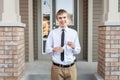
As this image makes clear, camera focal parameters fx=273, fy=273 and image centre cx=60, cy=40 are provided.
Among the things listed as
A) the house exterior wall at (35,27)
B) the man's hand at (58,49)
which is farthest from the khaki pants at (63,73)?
the house exterior wall at (35,27)

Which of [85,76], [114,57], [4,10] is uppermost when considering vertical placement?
[4,10]

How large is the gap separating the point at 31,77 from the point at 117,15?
229 cm

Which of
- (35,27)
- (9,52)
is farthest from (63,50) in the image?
(35,27)

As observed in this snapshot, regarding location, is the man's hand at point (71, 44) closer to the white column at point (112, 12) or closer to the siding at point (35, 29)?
the white column at point (112, 12)

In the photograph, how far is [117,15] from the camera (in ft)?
17.8

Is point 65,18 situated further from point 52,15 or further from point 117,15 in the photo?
point 52,15

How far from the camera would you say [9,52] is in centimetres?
514

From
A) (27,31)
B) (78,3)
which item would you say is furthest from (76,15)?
(27,31)

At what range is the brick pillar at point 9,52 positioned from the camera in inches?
201

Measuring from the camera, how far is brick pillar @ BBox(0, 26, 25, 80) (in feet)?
16.8

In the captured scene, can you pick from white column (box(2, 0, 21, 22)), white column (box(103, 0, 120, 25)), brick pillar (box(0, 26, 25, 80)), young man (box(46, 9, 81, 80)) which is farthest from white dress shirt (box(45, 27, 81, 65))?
white column (box(103, 0, 120, 25))

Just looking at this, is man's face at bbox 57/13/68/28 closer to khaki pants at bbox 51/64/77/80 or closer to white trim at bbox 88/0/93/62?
khaki pants at bbox 51/64/77/80

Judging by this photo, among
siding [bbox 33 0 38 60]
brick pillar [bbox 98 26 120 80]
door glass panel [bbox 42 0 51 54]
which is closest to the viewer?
brick pillar [bbox 98 26 120 80]

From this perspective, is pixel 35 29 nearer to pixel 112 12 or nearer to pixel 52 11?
pixel 52 11
